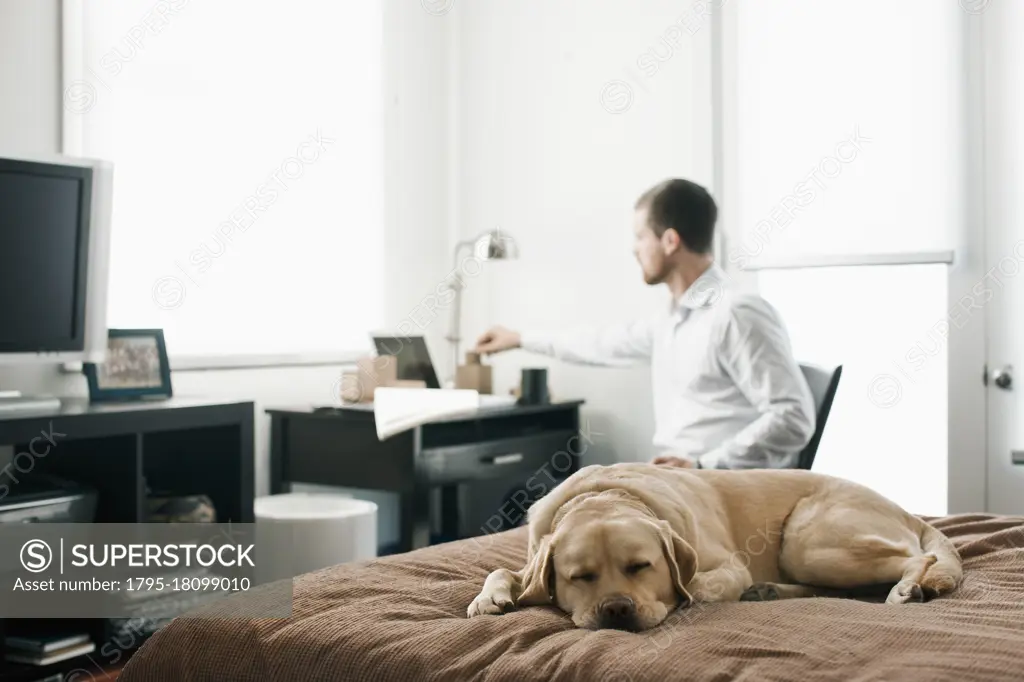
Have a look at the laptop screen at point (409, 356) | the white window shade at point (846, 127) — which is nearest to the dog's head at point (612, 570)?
the laptop screen at point (409, 356)

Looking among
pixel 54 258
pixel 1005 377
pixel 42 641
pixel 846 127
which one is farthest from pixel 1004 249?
pixel 42 641

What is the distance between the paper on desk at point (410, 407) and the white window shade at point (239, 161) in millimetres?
579

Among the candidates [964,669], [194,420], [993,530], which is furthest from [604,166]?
[964,669]

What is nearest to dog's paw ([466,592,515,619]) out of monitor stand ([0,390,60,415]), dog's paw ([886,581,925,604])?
dog's paw ([886,581,925,604])

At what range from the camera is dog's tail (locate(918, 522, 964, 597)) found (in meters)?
1.58

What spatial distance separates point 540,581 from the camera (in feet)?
5.02

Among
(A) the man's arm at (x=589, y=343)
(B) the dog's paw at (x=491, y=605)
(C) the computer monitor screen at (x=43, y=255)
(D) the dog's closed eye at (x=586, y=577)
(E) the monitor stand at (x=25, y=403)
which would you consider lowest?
(B) the dog's paw at (x=491, y=605)

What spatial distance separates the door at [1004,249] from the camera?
3287 mm

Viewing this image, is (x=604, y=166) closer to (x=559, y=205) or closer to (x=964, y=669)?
(x=559, y=205)

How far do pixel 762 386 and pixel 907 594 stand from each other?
1.25 m

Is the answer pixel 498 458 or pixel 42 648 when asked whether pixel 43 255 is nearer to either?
pixel 42 648

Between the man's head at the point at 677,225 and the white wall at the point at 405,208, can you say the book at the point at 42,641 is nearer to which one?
the white wall at the point at 405,208

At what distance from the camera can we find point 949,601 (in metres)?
1.53

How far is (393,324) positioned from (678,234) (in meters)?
1.41
